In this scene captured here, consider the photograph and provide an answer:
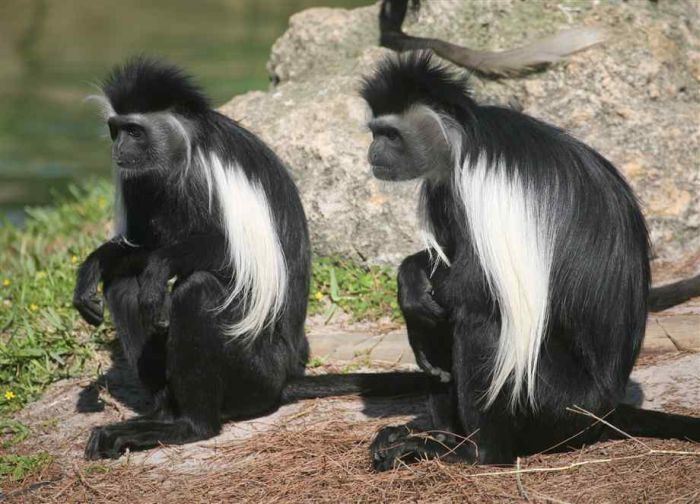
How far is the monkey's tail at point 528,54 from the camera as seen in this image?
5.74 m

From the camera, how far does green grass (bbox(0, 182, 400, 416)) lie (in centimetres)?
487

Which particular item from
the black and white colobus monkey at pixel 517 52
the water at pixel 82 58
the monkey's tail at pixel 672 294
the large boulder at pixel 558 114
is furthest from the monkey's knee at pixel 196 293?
the water at pixel 82 58

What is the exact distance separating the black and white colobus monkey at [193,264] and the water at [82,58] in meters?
5.39

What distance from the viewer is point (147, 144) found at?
4.15 meters

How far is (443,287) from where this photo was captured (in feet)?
11.4

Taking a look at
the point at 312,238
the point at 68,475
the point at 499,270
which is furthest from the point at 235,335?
the point at 312,238

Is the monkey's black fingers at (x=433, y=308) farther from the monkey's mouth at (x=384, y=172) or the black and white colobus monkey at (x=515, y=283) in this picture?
the monkey's mouth at (x=384, y=172)

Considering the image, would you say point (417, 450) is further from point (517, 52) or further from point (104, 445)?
point (517, 52)

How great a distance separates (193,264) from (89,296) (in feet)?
1.79

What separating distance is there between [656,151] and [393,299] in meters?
1.65

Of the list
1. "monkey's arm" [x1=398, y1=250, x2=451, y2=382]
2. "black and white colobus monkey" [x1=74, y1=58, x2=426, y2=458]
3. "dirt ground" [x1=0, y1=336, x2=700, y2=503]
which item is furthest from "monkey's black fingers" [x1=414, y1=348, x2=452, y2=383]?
"black and white colobus monkey" [x1=74, y1=58, x2=426, y2=458]

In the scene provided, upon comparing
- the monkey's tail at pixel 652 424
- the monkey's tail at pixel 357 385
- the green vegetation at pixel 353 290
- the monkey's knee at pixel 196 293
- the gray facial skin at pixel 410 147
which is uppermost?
the gray facial skin at pixel 410 147

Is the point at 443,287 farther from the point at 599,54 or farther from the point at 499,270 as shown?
the point at 599,54

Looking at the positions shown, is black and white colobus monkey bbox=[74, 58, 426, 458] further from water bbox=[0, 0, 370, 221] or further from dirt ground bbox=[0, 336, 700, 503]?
water bbox=[0, 0, 370, 221]
